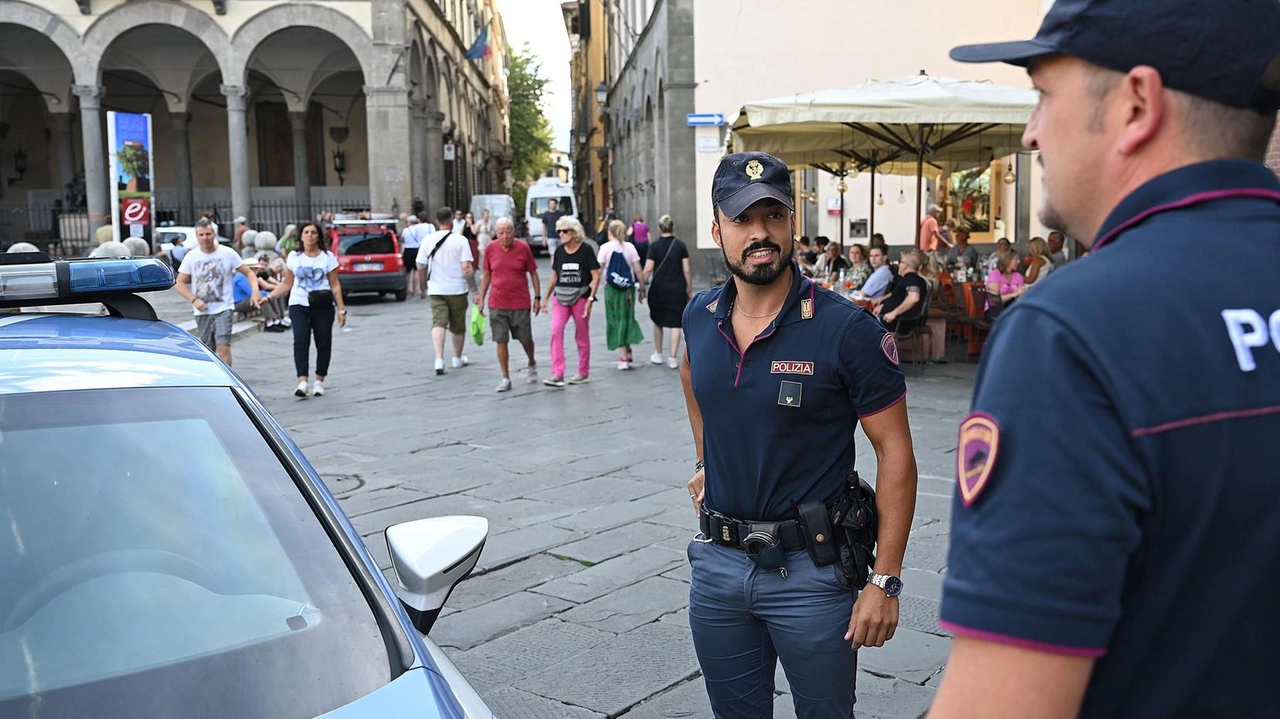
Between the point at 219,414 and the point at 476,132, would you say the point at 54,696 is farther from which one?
the point at 476,132

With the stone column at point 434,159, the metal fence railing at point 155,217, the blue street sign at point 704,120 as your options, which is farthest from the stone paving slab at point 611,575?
the stone column at point 434,159

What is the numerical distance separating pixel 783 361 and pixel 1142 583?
1548mm

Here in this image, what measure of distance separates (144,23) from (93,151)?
3.53m

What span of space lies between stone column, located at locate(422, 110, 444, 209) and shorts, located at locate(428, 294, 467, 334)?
21.4 m

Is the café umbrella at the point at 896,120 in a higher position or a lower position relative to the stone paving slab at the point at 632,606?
higher

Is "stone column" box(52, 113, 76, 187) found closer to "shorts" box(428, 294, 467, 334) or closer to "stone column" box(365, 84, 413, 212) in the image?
"stone column" box(365, 84, 413, 212)

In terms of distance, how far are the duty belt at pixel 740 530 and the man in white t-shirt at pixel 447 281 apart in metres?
9.99

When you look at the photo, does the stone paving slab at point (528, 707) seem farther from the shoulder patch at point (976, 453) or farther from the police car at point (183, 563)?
the shoulder patch at point (976, 453)

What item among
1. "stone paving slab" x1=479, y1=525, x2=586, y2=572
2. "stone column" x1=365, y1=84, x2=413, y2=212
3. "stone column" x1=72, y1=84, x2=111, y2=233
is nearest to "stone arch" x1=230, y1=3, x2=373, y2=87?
"stone column" x1=365, y1=84, x2=413, y2=212

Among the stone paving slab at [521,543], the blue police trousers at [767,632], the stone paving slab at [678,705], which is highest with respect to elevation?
the blue police trousers at [767,632]

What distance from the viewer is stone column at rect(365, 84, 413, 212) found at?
29.7 meters

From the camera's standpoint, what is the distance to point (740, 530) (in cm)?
257

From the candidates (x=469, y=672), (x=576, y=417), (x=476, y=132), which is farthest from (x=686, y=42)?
(x=476, y=132)

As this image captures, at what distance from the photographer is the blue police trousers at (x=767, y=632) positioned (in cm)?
250
